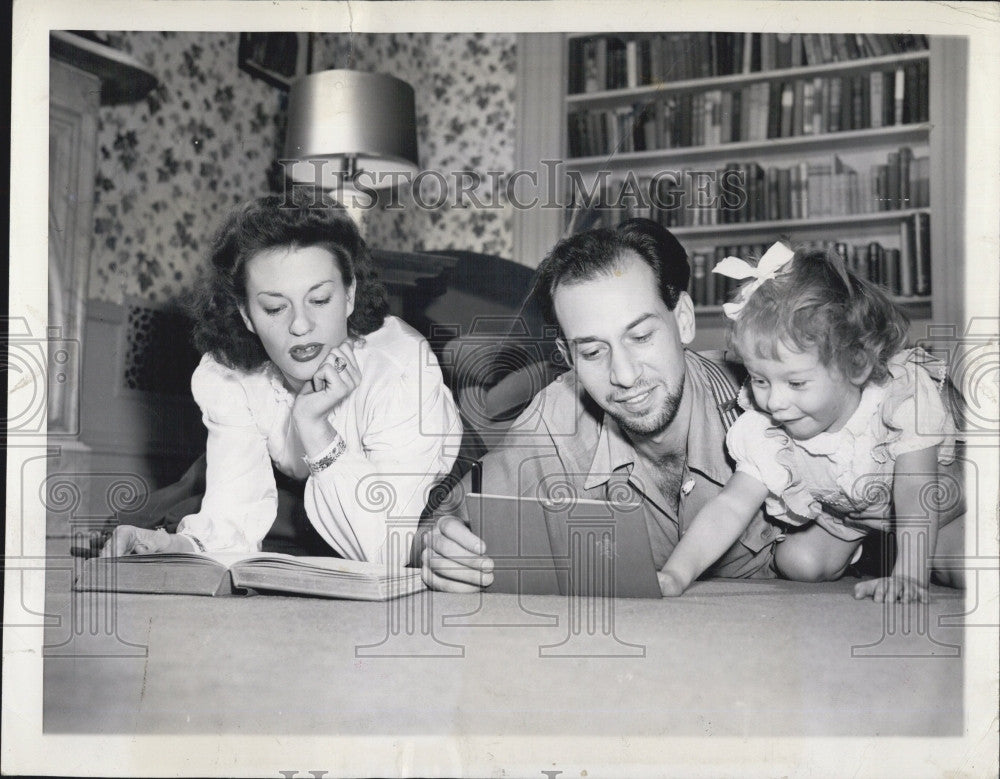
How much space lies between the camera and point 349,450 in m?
1.40

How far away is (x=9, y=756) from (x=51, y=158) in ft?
2.49

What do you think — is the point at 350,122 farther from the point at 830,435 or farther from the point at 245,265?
the point at 830,435

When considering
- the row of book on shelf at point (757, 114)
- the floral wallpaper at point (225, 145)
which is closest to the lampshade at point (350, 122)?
the floral wallpaper at point (225, 145)

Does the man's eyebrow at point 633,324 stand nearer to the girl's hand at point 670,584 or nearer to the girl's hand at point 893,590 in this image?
the girl's hand at point 670,584

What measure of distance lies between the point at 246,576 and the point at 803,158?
149 centimetres

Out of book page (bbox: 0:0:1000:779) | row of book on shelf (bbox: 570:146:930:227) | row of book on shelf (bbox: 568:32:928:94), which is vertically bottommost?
book page (bbox: 0:0:1000:779)

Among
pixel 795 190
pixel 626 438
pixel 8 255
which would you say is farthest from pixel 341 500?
pixel 795 190

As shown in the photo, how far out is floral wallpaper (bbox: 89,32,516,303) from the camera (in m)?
1.51

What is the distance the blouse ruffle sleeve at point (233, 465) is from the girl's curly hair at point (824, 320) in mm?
710

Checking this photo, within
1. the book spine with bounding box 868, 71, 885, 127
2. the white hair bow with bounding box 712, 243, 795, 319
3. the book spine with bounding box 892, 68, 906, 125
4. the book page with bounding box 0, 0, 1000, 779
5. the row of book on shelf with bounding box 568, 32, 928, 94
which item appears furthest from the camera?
the book spine with bounding box 868, 71, 885, 127

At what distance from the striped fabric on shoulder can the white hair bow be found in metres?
0.07

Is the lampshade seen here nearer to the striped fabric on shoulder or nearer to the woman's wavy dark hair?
the woman's wavy dark hair

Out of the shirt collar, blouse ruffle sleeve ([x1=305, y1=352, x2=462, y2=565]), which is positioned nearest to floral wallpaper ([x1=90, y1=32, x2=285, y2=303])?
blouse ruffle sleeve ([x1=305, y1=352, x2=462, y2=565])

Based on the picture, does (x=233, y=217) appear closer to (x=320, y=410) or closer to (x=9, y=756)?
(x=320, y=410)
